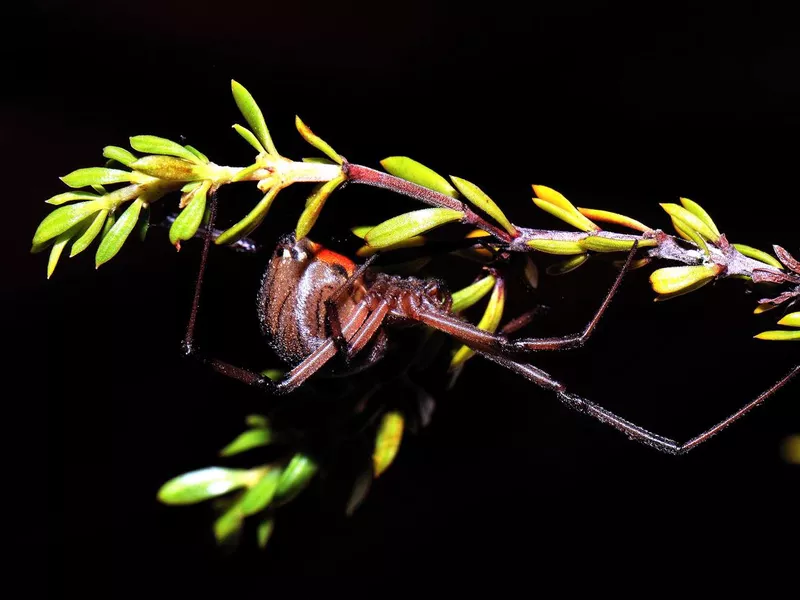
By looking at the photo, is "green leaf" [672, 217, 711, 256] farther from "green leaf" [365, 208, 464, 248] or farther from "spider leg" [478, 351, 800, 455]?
"spider leg" [478, 351, 800, 455]

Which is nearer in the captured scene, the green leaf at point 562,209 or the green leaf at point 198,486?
the green leaf at point 562,209

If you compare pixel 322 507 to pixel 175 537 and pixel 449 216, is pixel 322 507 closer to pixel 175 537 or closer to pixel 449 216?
pixel 175 537

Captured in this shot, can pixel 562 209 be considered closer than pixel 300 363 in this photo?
Yes

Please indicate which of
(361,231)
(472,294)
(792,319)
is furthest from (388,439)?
(792,319)

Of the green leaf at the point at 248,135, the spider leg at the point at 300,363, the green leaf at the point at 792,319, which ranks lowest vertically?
the green leaf at the point at 792,319

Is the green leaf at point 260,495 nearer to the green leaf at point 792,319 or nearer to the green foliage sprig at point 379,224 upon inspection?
the green foliage sprig at point 379,224

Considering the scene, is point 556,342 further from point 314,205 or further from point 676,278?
point 314,205

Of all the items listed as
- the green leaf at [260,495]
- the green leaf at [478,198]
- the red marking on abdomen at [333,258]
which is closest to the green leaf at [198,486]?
the green leaf at [260,495]

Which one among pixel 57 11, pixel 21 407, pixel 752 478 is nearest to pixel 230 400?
pixel 21 407
